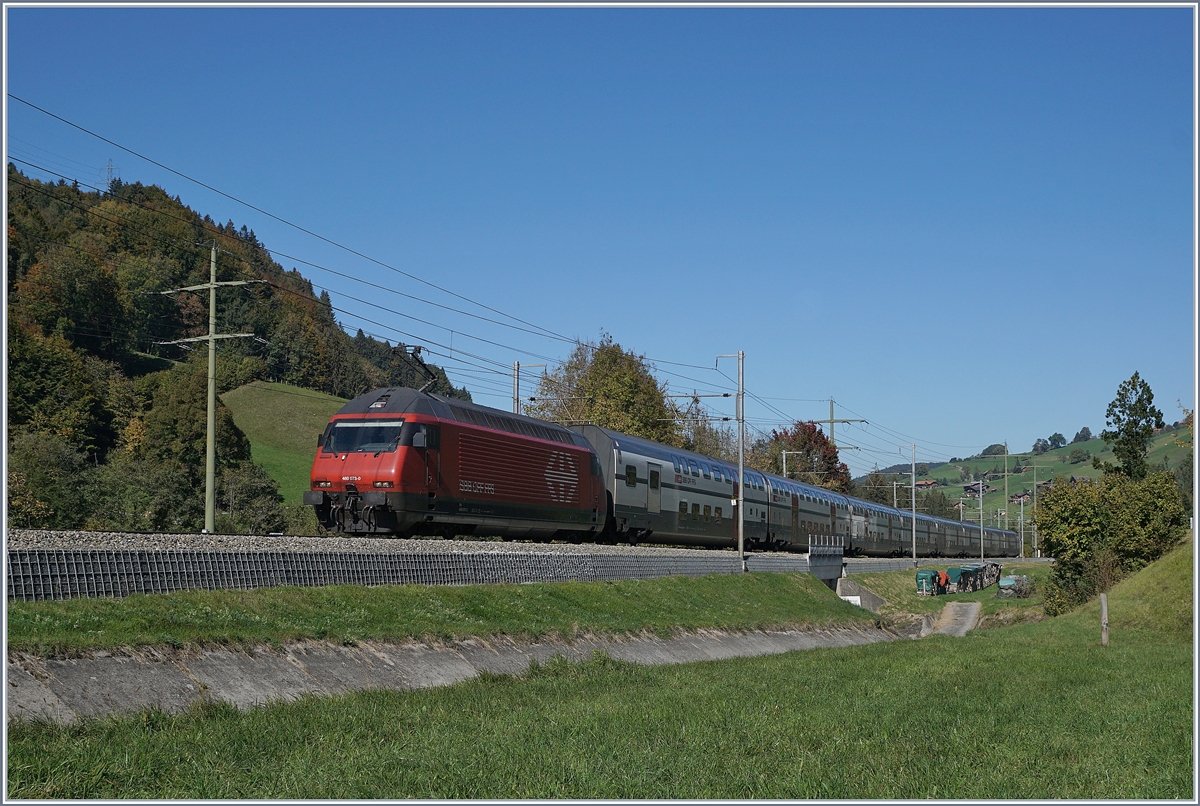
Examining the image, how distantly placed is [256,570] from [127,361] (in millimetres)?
85777

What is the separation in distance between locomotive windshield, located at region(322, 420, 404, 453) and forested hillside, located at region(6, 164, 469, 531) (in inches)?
1147

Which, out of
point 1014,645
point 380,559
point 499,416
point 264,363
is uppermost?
point 264,363

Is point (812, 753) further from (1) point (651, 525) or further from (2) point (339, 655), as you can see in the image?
(1) point (651, 525)

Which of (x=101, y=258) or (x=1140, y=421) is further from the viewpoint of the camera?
(x=101, y=258)

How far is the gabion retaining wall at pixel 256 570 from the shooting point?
543 inches

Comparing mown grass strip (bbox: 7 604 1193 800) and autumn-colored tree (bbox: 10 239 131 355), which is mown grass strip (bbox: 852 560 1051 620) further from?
autumn-colored tree (bbox: 10 239 131 355)

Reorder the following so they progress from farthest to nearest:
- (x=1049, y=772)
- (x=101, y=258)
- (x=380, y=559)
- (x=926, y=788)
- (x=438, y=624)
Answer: (x=101, y=258)
(x=380, y=559)
(x=438, y=624)
(x=1049, y=772)
(x=926, y=788)

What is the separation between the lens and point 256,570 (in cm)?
1766

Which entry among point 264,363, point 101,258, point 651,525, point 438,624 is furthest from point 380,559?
point 264,363

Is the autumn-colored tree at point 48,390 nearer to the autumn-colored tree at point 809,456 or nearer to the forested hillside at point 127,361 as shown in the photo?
the forested hillside at point 127,361

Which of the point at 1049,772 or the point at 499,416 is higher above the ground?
the point at 499,416

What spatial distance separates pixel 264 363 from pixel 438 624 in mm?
95368

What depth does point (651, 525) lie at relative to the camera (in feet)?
140

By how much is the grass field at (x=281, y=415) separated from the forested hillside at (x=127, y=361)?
206 centimetres
